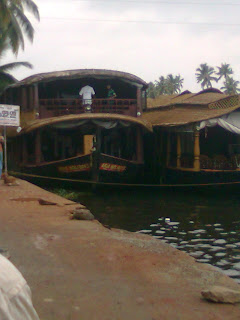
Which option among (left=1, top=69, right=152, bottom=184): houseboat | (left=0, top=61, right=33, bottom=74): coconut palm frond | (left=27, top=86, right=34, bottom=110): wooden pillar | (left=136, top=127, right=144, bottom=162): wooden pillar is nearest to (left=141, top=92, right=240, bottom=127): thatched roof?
(left=136, top=127, right=144, bottom=162): wooden pillar

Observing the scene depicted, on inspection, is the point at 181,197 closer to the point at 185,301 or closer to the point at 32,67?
the point at 185,301

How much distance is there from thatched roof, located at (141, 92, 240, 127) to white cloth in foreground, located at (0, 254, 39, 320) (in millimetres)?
14456

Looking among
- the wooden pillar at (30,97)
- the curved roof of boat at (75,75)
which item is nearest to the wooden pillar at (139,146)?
the curved roof of boat at (75,75)

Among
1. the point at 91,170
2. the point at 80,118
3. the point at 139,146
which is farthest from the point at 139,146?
A: the point at 80,118

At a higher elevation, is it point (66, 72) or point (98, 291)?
point (66, 72)

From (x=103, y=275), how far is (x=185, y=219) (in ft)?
22.4

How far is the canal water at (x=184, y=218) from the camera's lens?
7434 millimetres

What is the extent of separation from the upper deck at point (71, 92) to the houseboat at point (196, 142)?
4.95ft

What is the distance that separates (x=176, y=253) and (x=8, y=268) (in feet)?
14.9

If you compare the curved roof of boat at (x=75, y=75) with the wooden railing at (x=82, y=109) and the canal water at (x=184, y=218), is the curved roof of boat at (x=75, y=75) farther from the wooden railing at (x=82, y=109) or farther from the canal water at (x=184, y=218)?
the canal water at (x=184, y=218)

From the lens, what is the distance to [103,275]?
427 cm

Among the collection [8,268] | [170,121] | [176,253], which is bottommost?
[176,253]

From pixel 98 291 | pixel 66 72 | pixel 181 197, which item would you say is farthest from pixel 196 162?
pixel 98 291

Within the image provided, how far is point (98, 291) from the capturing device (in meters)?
3.77
